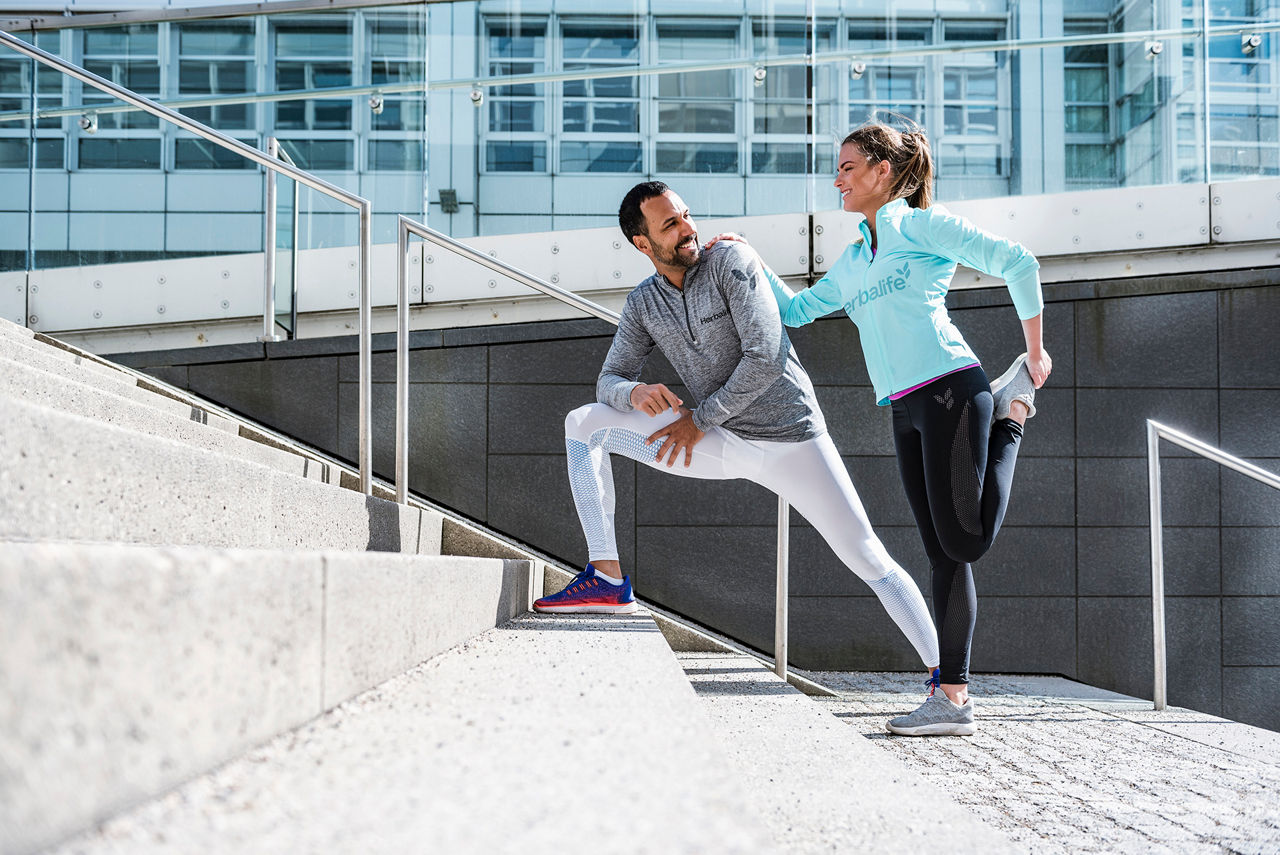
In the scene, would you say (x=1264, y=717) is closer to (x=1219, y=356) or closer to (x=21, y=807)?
(x=1219, y=356)

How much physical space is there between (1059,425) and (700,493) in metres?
1.66

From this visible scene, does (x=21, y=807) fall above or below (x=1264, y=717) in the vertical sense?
above

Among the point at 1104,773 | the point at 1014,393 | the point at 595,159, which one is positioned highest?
the point at 595,159

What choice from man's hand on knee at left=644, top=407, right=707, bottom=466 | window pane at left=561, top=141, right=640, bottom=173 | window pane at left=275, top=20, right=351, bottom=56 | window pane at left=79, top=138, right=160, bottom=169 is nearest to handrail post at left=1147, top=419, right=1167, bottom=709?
man's hand on knee at left=644, top=407, right=707, bottom=466

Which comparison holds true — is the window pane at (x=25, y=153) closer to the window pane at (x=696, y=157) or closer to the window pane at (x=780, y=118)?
the window pane at (x=696, y=157)

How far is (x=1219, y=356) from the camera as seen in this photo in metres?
4.59

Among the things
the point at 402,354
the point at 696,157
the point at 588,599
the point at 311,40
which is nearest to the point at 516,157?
the point at 696,157

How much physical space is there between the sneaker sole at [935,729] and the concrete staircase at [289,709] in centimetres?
77

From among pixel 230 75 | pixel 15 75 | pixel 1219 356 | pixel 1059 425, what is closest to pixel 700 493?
pixel 1059 425

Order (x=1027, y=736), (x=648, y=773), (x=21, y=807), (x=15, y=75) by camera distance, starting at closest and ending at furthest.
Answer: (x=21, y=807) → (x=648, y=773) → (x=1027, y=736) → (x=15, y=75)

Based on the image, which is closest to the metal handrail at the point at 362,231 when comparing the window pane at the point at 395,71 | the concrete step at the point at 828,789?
the concrete step at the point at 828,789

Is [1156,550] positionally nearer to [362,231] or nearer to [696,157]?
[696,157]

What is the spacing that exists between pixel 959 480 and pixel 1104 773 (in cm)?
67

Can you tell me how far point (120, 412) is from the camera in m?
1.95
